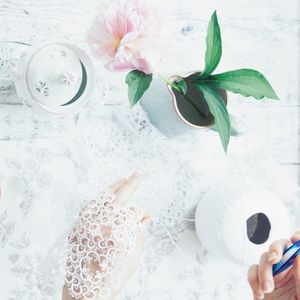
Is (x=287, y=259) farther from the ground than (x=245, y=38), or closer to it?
closer to it

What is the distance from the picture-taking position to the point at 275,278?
70cm

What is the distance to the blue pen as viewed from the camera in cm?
67

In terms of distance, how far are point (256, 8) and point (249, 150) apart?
233 mm

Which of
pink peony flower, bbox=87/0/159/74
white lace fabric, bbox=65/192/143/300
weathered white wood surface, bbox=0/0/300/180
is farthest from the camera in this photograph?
weathered white wood surface, bbox=0/0/300/180

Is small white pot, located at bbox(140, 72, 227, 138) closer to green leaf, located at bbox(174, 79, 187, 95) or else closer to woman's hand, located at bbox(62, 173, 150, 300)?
green leaf, located at bbox(174, 79, 187, 95)

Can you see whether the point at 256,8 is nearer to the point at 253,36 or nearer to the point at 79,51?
the point at 253,36

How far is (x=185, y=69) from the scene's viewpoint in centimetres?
90

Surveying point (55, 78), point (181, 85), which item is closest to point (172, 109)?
point (181, 85)

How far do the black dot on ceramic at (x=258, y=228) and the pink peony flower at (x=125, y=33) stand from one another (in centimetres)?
26

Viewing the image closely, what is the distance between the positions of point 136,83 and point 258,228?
0.88ft

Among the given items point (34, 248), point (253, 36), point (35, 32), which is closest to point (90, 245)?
point (34, 248)

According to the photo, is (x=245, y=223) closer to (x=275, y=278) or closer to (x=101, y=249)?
(x=275, y=278)

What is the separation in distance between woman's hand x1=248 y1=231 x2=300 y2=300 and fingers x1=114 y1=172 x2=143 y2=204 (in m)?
0.20

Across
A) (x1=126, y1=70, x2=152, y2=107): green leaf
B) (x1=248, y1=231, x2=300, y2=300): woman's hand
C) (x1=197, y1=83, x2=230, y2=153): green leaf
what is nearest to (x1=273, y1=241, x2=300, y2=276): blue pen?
(x1=248, y1=231, x2=300, y2=300): woman's hand
